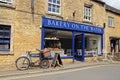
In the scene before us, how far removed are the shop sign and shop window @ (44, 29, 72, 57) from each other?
64 centimetres

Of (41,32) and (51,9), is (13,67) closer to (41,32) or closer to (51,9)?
(41,32)

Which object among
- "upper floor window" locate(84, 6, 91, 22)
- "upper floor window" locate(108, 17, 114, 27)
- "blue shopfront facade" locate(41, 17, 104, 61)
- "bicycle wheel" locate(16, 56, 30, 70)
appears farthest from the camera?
"upper floor window" locate(108, 17, 114, 27)

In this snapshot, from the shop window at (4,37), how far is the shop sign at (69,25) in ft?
11.0

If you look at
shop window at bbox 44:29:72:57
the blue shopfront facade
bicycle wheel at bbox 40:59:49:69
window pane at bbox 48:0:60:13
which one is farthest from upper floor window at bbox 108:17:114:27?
bicycle wheel at bbox 40:59:49:69

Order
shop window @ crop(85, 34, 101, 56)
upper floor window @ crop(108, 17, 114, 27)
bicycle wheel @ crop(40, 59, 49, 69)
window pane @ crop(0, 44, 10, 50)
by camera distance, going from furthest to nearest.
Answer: upper floor window @ crop(108, 17, 114, 27), shop window @ crop(85, 34, 101, 56), bicycle wheel @ crop(40, 59, 49, 69), window pane @ crop(0, 44, 10, 50)

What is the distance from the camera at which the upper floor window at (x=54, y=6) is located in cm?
2076

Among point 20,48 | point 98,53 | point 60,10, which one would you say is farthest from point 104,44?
point 20,48

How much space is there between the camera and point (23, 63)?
16891 mm

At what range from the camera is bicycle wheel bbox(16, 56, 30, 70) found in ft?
54.8

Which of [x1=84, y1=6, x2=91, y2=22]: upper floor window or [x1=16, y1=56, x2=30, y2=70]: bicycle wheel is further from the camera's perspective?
[x1=84, y1=6, x2=91, y2=22]: upper floor window

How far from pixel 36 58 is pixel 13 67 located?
2168 millimetres

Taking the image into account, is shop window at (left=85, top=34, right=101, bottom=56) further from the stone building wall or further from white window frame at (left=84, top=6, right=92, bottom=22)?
the stone building wall

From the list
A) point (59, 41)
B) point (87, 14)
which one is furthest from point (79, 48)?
point (87, 14)

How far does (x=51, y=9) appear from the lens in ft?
68.4
